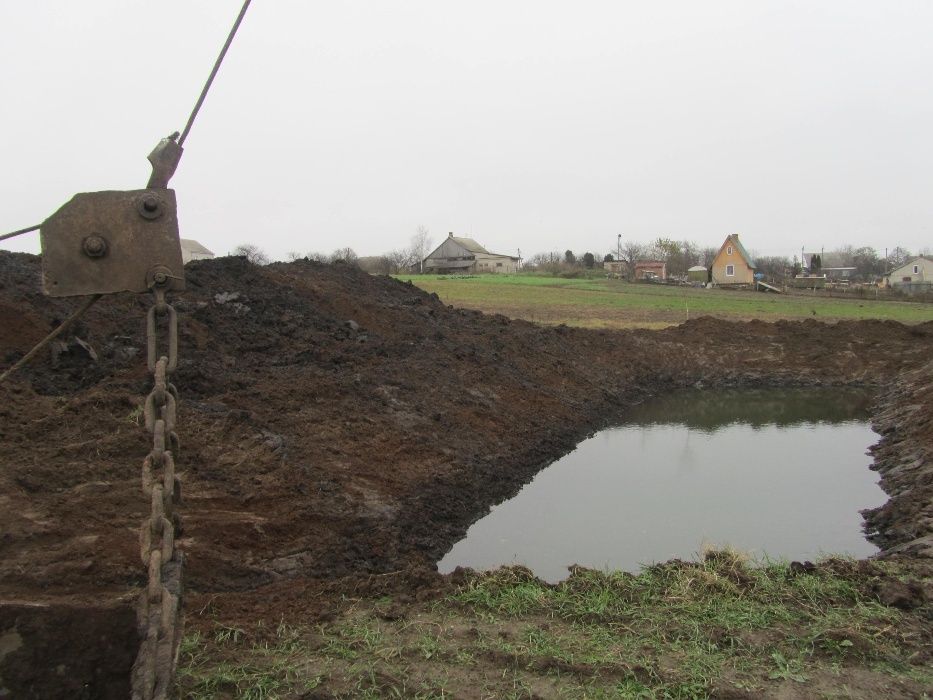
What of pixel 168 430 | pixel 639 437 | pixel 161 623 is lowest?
pixel 639 437

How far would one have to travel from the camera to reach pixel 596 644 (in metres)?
4.16

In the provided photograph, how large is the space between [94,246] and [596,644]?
11.0 ft

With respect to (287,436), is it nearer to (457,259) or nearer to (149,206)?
(149,206)

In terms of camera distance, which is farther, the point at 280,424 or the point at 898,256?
the point at 898,256

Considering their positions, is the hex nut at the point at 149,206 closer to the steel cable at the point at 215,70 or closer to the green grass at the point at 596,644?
the steel cable at the point at 215,70

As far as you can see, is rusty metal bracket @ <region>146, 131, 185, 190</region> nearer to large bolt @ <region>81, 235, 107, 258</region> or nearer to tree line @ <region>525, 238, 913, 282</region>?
large bolt @ <region>81, 235, 107, 258</region>

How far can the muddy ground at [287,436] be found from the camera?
16.9 feet

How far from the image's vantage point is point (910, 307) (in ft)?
109

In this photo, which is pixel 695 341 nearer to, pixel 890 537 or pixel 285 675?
pixel 890 537

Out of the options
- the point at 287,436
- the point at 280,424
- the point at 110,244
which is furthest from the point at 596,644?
the point at 280,424

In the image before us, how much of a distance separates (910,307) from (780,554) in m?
32.0

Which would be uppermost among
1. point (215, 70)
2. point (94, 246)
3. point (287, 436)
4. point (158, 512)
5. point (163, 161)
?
point (215, 70)

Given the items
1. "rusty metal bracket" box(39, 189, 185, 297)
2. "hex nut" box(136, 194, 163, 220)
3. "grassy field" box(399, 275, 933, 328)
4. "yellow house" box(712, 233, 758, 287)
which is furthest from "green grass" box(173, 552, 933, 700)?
"yellow house" box(712, 233, 758, 287)

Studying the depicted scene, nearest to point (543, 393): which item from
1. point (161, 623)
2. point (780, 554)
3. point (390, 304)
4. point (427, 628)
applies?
point (390, 304)
